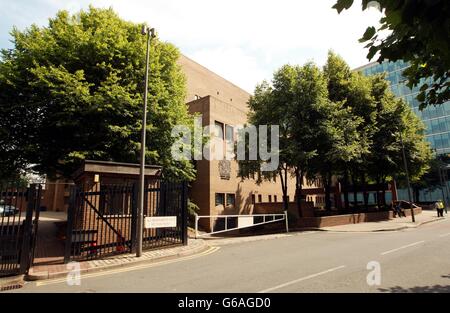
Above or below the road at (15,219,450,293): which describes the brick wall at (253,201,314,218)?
above

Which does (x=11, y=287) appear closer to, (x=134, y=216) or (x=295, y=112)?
(x=134, y=216)

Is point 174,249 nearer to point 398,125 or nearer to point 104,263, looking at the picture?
point 104,263

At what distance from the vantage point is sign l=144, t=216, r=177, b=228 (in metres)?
11.8

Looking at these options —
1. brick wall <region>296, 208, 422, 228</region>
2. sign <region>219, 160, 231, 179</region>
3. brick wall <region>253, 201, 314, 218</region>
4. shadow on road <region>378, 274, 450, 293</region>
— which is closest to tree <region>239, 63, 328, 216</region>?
Answer: brick wall <region>296, 208, 422, 228</region>

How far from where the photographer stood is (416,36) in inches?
154

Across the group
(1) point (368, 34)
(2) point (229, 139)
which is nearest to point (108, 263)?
(1) point (368, 34)

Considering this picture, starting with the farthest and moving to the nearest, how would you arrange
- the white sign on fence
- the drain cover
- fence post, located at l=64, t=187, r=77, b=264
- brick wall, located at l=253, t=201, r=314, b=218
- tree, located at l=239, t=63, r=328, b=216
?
brick wall, located at l=253, t=201, r=314, b=218 → tree, located at l=239, t=63, r=328, b=216 → the white sign on fence → fence post, located at l=64, t=187, r=77, b=264 → the drain cover

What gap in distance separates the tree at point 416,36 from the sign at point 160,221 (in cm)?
968

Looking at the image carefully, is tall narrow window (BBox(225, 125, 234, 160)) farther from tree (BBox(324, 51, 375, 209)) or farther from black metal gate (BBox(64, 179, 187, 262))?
black metal gate (BBox(64, 179, 187, 262))

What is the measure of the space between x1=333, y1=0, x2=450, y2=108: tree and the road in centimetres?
403

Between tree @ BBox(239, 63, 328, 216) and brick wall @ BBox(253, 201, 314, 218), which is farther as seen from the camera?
brick wall @ BBox(253, 201, 314, 218)
